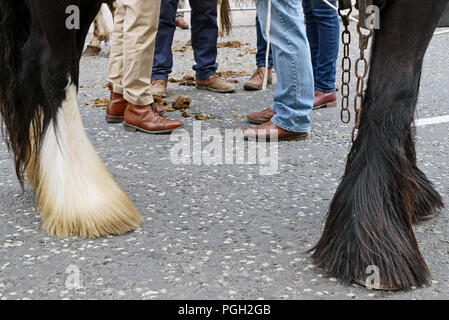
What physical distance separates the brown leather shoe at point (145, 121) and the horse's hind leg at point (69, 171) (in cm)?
128

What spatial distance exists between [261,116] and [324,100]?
1.86 feet

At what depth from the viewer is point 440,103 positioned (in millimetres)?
4262

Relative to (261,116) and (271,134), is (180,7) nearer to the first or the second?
(261,116)

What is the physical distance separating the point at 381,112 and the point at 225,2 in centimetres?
427

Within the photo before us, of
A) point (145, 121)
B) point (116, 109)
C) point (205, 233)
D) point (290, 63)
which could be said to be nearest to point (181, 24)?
point (116, 109)

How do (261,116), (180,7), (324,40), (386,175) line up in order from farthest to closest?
1. (180,7)
2. (324,40)
3. (261,116)
4. (386,175)

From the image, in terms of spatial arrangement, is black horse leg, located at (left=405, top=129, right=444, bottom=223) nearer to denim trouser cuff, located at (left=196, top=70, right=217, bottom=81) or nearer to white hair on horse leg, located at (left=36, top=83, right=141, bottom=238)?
white hair on horse leg, located at (left=36, top=83, right=141, bottom=238)

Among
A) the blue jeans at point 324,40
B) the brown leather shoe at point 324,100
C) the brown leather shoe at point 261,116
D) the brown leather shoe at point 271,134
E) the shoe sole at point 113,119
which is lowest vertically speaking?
the brown leather shoe at point 271,134

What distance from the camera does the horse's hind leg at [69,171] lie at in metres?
2.36

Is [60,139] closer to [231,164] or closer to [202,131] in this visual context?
[231,164]

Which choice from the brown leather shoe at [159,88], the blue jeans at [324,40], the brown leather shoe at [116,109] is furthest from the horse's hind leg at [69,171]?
the blue jeans at [324,40]

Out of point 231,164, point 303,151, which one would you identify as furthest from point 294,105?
point 231,164

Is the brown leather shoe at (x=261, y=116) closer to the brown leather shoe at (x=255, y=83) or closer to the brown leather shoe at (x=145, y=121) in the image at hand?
the brown leather shoe at (x=145, y=121)

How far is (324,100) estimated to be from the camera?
14.0ft
